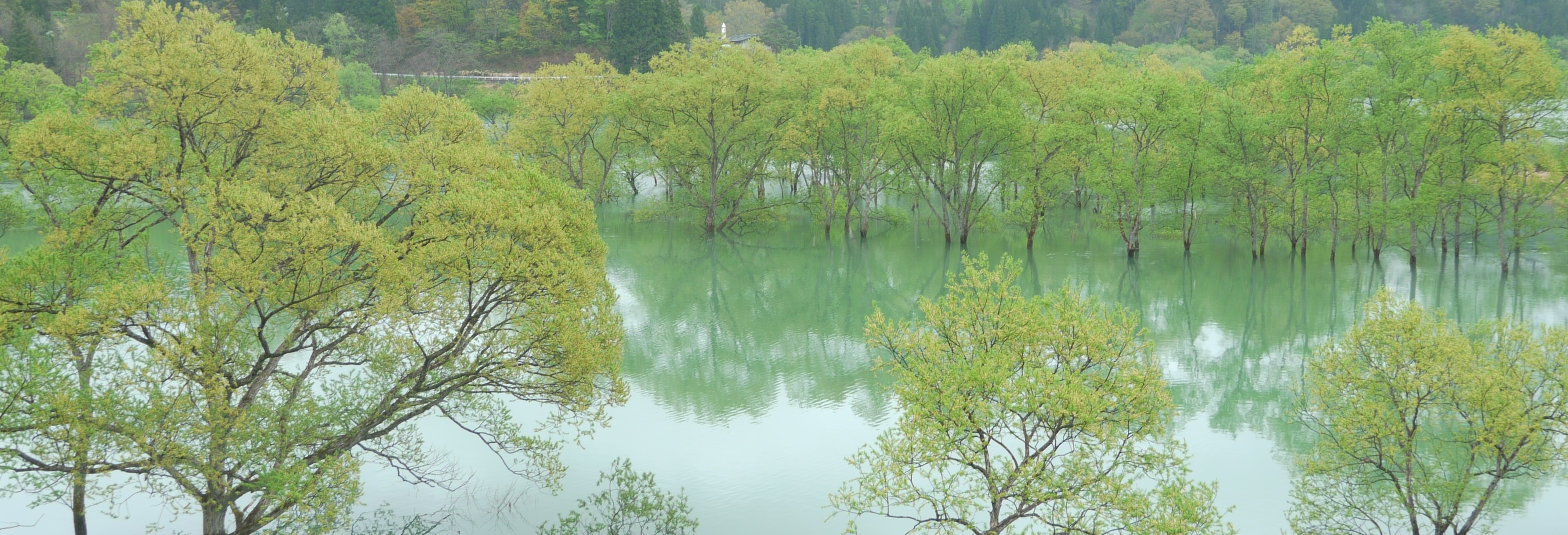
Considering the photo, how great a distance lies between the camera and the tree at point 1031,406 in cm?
1098

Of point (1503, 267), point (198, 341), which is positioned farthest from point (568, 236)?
point (1503, 267)

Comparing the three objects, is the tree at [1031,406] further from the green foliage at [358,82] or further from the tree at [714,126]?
the green foliage at [358,82]

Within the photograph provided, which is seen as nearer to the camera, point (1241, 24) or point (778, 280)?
point (778, 280)

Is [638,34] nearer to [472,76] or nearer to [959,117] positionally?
[472,76]

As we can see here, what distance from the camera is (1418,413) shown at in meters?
13.3

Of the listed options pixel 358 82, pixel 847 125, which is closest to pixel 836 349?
pixel 847 125

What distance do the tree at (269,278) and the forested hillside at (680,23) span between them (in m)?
58.5

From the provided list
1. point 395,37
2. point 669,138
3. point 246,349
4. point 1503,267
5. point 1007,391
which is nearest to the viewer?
point 1007,391

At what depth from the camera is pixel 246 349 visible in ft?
49.1

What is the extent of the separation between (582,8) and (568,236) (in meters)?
84.3

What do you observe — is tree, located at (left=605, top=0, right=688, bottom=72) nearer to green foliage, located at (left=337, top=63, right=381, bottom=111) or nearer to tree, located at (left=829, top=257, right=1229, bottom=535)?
green foliage, located at (left=337, top=63, right=381, bottom=111)

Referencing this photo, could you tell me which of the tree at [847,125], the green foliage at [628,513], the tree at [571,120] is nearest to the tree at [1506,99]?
the tree at [847,125]

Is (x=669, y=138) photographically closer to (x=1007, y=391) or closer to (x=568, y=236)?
(x=568, y=236)

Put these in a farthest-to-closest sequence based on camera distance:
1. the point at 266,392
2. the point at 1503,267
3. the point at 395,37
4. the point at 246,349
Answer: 1. the point at 395,37
2. the point at 1503,267
3. the point at 246,349
4. the point at 266,392
